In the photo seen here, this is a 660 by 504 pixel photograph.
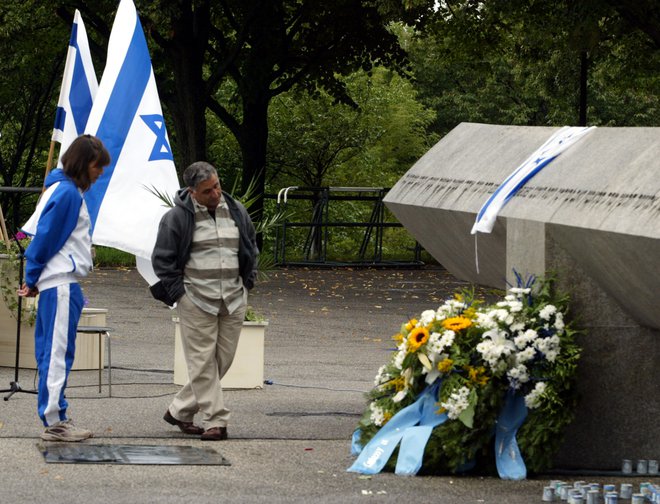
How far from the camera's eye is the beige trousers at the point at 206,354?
8500 millimetres

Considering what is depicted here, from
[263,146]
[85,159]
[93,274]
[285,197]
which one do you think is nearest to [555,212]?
[85,159]

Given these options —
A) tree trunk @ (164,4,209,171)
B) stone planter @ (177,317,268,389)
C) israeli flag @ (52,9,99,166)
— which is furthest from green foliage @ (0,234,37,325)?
tree trunk @ (164,4,209,171)

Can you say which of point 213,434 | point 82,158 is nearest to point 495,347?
point 213,434

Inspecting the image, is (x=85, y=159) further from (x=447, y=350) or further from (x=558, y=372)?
(x=558, y=372)

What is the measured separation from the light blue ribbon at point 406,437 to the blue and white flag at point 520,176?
1.04 metres

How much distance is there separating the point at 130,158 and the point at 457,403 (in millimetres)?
5049

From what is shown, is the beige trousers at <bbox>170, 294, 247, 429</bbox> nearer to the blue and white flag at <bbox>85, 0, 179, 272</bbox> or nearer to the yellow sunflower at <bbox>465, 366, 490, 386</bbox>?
the yellow sunflower at <bbox>465, 366, 490, 386</bbox>

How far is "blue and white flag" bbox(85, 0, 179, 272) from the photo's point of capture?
11250mm

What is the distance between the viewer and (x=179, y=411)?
8.69 m

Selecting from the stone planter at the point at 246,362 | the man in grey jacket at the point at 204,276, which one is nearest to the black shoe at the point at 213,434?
the man in grey jacket at the point at 204,276

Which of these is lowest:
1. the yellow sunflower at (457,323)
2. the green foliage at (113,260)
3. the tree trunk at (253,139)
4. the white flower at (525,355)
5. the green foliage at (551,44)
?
the green foliage at (113,260)

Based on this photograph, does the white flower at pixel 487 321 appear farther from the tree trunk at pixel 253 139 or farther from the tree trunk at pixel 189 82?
the tree trunk at pixel 253 139

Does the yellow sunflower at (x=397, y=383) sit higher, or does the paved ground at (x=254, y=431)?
the yellow sunflower at (x=397, y=383)

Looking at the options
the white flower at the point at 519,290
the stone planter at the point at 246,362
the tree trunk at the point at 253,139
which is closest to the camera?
the white flower at the point at 519,290
